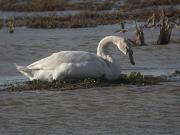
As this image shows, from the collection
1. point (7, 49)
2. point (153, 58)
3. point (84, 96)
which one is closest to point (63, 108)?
point (84, 96)

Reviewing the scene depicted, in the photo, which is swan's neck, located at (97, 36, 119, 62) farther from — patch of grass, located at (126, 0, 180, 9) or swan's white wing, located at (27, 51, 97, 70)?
patch of grass, located at (126, 0, 180, 9)

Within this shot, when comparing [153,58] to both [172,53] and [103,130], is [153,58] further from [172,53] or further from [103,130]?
[103,130]

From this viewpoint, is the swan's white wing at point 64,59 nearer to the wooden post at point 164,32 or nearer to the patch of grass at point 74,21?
the wooden post at point 164,32

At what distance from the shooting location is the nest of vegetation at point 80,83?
1323 centimetres

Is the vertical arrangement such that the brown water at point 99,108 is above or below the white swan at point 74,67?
below

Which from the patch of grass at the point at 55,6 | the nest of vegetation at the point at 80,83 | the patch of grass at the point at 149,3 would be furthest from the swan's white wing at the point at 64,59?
the patch of grass at the point at 149,3

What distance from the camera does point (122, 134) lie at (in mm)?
9055

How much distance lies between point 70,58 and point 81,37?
39.8 ft

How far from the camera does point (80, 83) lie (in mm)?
13383

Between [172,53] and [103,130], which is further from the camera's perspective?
[172,53]

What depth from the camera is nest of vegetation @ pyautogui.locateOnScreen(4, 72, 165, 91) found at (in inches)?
521

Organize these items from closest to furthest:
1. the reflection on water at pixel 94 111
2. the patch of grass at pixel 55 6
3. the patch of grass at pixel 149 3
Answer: the reflection on water at pixel 94 111 → the patch of grass at pixel 55 6 → the patch of grass at pixel 149 3

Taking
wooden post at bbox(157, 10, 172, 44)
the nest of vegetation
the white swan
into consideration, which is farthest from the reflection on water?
wooden post at bbox(157, 10, 172, 44)

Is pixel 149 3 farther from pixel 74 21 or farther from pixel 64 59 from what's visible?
pixel 64 59
